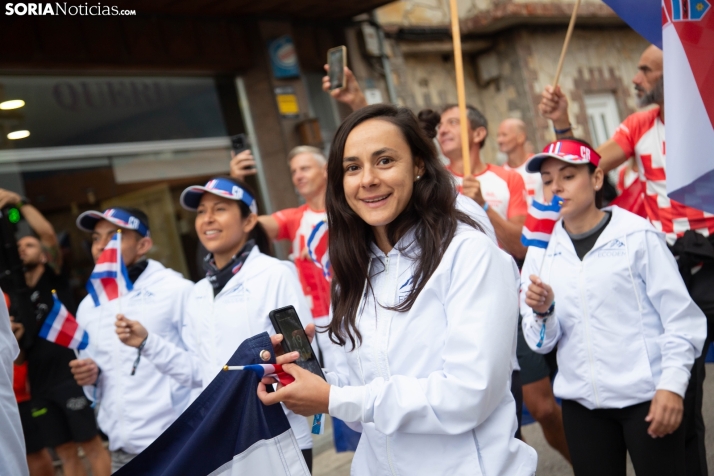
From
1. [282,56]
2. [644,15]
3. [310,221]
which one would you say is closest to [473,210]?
[644,15]

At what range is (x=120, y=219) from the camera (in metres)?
4.60

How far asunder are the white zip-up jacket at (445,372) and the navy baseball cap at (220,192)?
1716 mm

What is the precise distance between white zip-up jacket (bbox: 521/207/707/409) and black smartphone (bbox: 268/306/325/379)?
4.35 ft

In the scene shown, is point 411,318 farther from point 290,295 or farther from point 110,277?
point 110,277

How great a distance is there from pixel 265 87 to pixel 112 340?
5420mm

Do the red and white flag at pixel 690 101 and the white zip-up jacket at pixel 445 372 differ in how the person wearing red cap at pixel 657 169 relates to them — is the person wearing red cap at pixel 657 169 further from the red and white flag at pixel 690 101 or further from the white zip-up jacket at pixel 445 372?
the white zip-up jacket at pixel 445 372

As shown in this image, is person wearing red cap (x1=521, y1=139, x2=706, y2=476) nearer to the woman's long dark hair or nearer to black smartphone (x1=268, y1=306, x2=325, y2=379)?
the woman's long dark hair

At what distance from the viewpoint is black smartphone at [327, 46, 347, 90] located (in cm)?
462

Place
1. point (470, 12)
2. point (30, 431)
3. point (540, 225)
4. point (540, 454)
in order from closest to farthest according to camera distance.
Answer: point (540, 225) → point (30, 431) → point (540, 454) → point (470, 12)

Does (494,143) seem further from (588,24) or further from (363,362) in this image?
(363,362)

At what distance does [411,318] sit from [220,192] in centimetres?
189

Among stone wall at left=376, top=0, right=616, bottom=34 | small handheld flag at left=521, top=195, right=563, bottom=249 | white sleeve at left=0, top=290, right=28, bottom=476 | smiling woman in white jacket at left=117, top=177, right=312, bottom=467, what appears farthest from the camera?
stone wall at left=376, top=0, right=616, bottom=34

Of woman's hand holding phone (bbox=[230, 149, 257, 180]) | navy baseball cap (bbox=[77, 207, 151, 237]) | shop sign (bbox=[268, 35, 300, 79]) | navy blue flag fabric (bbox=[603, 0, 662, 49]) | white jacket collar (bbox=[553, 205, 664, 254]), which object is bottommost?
white jacket collar (bbox=[553, 205, 664, 254])

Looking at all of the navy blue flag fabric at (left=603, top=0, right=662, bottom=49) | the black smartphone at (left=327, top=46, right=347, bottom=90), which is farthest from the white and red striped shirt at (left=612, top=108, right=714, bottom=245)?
the black smartphone at (left=327, top=46, right=347, bottom=90)
